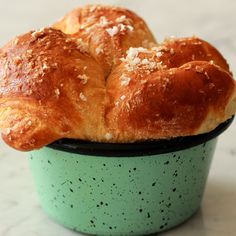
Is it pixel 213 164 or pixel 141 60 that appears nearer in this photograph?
pixel 141 60

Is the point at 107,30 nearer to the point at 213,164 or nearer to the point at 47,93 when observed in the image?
the point at 47,93

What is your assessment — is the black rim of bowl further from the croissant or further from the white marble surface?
the white marble surface

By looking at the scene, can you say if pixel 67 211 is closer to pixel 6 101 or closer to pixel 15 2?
pixel 6 101

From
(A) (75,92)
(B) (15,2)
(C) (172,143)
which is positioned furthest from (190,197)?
(B) (15,2)

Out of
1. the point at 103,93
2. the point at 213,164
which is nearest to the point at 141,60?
the point at 103,93

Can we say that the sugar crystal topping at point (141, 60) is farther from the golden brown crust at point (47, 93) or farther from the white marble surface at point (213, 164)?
the white marble surface at point (213, 164)

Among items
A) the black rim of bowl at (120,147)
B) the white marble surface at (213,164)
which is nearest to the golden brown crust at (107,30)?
the black rim of bowl at (120,147)
